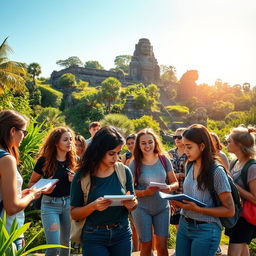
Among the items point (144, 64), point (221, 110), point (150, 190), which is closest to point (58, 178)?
point (150, 190)

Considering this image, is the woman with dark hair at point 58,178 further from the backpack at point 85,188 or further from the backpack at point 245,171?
the backpack at point 245,171

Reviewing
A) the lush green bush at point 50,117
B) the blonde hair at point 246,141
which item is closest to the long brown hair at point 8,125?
the blonde hair at point 246,141

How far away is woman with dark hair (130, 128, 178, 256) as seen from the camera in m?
3.53

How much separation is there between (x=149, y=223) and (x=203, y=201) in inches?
41.5

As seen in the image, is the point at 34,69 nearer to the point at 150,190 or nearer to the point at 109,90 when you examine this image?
the point at 109,90

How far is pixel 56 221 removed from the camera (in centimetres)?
346

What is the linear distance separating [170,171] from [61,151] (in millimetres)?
1442

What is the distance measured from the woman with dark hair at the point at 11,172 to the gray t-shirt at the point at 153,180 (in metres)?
1.43

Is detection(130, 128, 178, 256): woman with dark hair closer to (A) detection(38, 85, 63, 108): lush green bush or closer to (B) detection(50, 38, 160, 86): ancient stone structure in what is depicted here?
(A) detection(38, 85, 63, 108): lush green bush

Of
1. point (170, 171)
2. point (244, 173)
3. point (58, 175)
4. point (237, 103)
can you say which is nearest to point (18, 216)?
point (58, 175)

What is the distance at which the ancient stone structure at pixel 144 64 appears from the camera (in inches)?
2135

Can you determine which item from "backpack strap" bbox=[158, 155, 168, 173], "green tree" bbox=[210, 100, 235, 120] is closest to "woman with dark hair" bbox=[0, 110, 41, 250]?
"backpack strap" bbox=[158, 155, 168, 173]

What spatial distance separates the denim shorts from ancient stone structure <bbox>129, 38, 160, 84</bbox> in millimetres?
50514

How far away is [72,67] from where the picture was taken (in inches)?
1719
